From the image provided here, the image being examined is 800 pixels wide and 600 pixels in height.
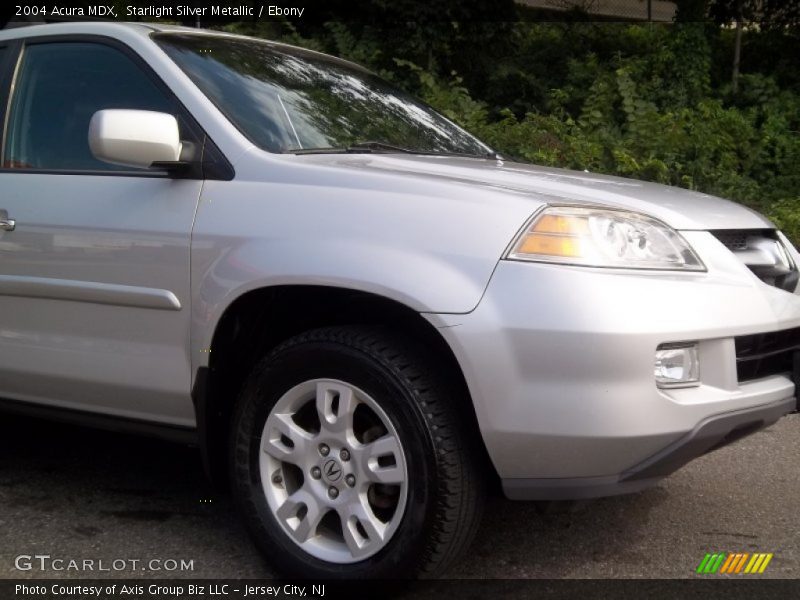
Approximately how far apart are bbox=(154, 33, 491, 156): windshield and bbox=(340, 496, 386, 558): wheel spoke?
118 cm

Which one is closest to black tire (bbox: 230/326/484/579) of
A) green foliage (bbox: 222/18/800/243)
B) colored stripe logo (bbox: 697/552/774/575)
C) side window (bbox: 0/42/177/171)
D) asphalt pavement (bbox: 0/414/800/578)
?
asphalt pavement (bbox: 0/414/800/578)

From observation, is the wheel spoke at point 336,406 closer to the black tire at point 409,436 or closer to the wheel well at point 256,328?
the black tire at point 409,436

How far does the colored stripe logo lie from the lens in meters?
3.24

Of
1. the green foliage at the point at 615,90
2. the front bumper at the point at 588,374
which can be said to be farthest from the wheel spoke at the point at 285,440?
the green foliage at the point at 615,90

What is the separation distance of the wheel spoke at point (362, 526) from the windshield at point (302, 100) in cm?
118

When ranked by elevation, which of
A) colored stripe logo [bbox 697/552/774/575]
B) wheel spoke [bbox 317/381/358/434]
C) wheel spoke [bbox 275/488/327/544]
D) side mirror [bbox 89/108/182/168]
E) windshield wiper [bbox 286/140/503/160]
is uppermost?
side mirror [bbox 89/108/182/168]

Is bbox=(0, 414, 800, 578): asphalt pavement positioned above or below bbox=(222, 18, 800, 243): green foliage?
below

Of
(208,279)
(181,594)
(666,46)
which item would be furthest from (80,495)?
(666,46)

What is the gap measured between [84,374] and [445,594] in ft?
4.58

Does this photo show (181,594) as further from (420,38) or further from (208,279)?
(420,38)

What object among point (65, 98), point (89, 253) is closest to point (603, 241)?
point (89, 253)

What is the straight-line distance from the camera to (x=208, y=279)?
310 centimetres

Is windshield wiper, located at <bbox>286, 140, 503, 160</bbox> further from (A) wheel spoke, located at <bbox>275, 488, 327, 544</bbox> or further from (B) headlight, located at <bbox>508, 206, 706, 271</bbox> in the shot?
(A) wheel spoke, located at <bbox>275, 488, 327, 544</bbox>

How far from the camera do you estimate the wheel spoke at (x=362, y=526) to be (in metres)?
2.88
